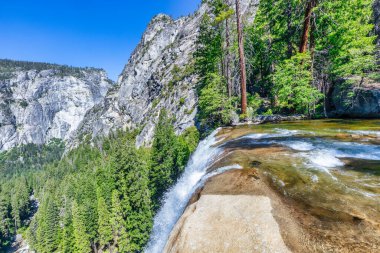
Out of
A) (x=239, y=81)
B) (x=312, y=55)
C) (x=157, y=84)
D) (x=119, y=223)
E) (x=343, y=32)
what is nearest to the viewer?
(x=343, y=32)

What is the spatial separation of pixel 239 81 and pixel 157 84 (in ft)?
310

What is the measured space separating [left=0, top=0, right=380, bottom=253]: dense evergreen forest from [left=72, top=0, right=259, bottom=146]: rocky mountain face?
2520cm

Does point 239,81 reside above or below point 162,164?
above

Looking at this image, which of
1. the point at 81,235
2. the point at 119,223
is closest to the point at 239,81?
the point at 119,223

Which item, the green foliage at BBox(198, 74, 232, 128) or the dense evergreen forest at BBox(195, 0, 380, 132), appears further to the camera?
the green foliage at BBox(198, 74, 232, 128)

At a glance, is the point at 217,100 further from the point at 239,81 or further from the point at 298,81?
the point at 239,81

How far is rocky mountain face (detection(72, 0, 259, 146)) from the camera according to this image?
81.9 m

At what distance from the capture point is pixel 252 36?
86.2ft

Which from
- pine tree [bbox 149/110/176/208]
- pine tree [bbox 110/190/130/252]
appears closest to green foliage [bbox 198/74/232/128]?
pine tree [bbox 149/110/176/208]

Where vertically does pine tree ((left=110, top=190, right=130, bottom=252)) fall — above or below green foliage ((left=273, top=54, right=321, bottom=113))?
below

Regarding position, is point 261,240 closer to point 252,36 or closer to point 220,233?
point 220,233

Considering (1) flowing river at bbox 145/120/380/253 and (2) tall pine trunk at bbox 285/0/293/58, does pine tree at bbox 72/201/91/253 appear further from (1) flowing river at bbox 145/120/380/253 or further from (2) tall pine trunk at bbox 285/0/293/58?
(2) tall pine trunk at bbox 285/0/293/58

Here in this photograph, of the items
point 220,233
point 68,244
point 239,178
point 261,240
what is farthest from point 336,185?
point 68,244

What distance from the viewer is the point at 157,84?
118688mm
